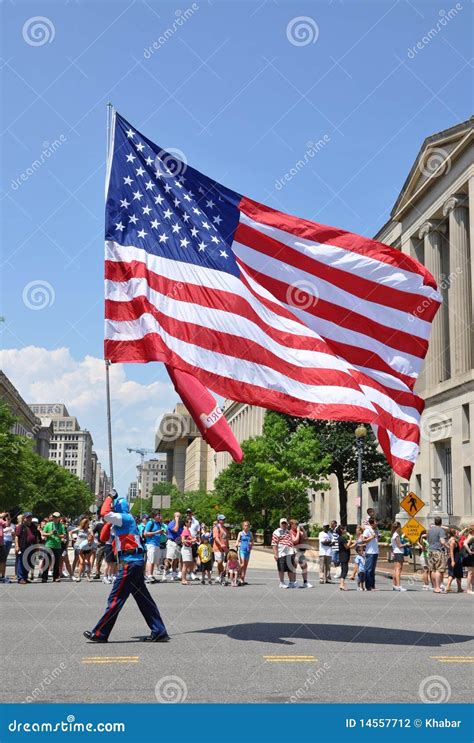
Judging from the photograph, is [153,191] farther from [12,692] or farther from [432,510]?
[432,510]

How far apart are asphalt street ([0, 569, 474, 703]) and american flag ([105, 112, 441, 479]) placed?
2897mm

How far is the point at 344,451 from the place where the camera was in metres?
60.5

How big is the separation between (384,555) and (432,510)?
13.0 m

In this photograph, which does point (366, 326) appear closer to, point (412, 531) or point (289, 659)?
point (289, 659)

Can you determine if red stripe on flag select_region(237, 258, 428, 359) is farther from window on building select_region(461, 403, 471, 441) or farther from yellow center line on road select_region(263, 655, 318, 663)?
window on building select_region(461, 403, 471, 441)

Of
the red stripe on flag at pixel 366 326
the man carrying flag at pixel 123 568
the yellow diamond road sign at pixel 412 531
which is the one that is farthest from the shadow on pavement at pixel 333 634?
the yellow diamond road sign at pixel 412 531

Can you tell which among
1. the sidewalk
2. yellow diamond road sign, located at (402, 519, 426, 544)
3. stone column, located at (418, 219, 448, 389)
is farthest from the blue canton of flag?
stone column, located at (418, 219, 448, 389)

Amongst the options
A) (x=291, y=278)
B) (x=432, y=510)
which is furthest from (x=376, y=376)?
(x=432, y=510)

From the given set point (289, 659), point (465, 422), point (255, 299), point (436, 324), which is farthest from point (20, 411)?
point (289, 659)

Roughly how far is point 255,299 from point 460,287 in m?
41.4

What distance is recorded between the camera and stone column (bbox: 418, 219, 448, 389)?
55.5m

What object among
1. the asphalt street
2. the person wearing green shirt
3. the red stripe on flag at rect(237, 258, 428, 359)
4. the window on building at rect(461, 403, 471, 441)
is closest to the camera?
the asphalt street

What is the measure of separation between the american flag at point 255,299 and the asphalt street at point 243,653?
290 centimetres

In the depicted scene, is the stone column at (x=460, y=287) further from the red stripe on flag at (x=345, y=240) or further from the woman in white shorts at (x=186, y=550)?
the red stripe on flag at (x=345, y=240)
